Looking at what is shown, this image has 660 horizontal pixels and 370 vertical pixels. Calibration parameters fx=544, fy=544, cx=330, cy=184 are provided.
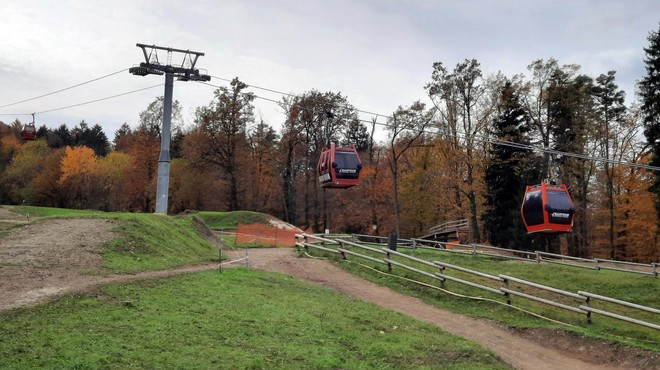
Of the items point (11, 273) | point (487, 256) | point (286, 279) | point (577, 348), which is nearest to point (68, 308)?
point (11, 273)

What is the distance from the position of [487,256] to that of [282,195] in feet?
129

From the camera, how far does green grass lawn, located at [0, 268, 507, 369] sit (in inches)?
357

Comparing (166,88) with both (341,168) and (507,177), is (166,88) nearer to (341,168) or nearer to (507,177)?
(341,168)

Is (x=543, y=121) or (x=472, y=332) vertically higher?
(x=543, y=121)

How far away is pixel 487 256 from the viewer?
33594 mm

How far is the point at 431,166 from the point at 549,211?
3536cm

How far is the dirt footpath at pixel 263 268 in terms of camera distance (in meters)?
13.0

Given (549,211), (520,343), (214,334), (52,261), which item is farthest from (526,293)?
(52,261)

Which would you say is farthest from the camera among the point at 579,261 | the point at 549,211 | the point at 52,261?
the point at 579,261

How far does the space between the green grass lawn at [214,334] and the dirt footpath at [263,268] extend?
1133 millimetres

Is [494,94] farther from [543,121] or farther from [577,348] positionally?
[577,348]

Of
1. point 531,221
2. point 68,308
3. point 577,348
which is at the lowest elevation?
point 577,348

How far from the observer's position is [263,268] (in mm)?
23094

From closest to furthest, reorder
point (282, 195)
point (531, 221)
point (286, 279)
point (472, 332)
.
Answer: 1. point (472, 332)
2. point (286, 279)
3. point (531, 221)
4. point (282, 195)
